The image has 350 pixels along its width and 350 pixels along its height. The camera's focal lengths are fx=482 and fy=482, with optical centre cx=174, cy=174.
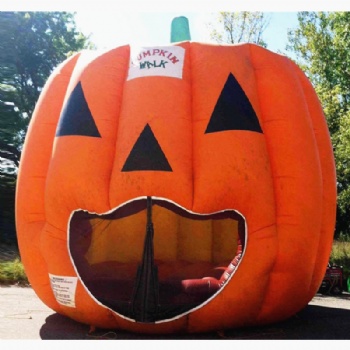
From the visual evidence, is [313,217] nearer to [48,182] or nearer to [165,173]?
[165,173]

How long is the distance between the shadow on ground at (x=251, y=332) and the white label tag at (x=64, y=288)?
0.26 m

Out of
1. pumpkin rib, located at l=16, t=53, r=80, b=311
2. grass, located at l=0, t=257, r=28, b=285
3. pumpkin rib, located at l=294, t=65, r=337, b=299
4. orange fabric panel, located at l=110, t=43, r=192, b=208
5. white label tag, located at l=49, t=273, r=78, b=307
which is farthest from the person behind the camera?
grass, located at l=0, t=257, r=28, b=285

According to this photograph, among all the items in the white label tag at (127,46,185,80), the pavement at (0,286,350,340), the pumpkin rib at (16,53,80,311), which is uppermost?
the white label tag at (127,46,185,80)

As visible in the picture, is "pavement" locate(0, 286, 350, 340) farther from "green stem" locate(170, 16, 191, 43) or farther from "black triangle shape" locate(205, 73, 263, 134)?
"green stem" locate(170, 16, 191, 43)

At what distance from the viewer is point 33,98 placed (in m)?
13.8

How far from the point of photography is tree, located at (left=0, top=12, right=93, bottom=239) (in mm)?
9250

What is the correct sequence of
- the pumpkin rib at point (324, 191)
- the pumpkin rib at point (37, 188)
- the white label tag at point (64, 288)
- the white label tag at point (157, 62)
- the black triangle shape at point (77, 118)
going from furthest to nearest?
the pumpkin rib at point (324, 191) < the pumpkin rib at point (37, 188) < the white label tag at point (157, 62) < the black triangle shape at point (77, 118) < the white label tag at point (64, 288)

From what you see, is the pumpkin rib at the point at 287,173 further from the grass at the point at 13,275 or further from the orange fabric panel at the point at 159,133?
the grass at the point at 13,275

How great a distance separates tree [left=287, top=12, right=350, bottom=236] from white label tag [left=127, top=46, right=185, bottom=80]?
7.65 m

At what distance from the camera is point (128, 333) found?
3.97m

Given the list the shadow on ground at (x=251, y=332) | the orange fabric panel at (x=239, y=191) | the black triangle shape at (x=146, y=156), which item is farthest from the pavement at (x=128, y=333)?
the black triangle shape at (x=146, y=156)

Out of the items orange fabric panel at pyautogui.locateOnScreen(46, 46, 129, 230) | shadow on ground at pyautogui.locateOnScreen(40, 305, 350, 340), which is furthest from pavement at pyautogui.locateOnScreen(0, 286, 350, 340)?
orange fabric panel at pyautogui.locateOnScreen(46, 46, 129, 230)

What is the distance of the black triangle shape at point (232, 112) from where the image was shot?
401 centimetres

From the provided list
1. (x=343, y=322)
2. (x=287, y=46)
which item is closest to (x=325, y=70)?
(x=287, y=46)
